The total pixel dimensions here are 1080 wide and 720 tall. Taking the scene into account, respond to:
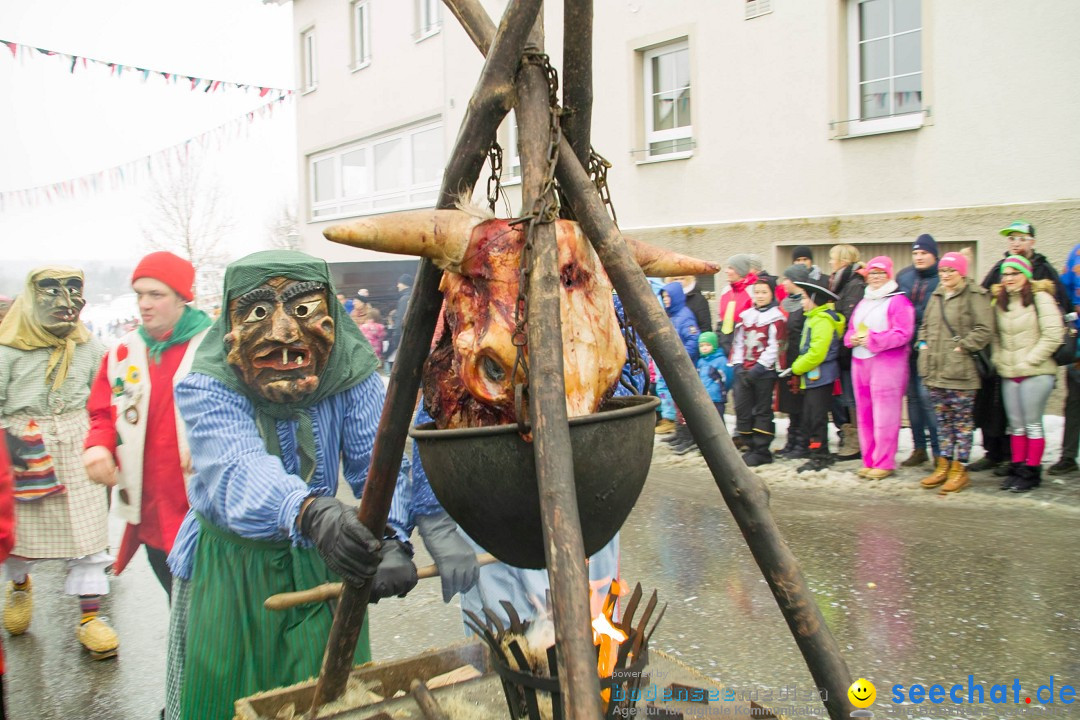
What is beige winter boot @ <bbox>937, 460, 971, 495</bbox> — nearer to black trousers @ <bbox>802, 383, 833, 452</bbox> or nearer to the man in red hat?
black trousers @ <bbox>802, 383, 833, 452</bbox>

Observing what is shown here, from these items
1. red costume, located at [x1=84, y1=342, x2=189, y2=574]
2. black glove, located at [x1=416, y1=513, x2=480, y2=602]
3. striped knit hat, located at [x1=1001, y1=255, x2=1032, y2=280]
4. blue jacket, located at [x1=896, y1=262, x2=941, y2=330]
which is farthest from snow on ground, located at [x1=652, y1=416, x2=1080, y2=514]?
black glove, located at [x1=416, y1=513, x2=480, y2=602]

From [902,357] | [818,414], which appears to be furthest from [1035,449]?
[818,414]

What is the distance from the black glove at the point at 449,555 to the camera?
2670 millimetres

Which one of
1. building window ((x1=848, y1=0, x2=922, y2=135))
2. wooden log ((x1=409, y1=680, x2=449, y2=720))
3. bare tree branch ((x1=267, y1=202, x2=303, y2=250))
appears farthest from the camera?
bare tree branch ((x1=267, y1=202, x2=303, y2=250))

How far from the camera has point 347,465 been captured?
126 inches

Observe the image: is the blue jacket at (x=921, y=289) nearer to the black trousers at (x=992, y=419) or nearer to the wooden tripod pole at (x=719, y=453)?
the black trousers at (x=992, y=419)

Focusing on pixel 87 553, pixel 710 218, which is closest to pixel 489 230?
pixel 87 553

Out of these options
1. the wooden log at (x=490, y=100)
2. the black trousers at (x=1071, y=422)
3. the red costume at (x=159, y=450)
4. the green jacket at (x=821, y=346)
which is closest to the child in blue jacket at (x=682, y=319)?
the green jacket at (x=821, y=346)

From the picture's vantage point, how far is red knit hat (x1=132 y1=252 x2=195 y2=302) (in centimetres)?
459

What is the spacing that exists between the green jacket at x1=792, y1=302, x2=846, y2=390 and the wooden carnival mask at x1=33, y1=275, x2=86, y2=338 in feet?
18.3

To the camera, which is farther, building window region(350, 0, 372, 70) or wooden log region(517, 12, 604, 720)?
building window region(350, 0, 372, 70)

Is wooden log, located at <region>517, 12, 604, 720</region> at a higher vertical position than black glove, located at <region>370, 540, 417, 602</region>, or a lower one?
higher

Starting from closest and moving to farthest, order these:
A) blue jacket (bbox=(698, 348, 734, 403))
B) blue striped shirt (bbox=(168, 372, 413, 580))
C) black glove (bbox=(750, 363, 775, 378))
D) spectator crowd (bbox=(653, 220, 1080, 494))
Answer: blue striped shirt (bbox=(168, 372, 413, 580)), spectator crowd (bbox=(653, 220, 1080, 494)), black glove (bbox=(750, 363, 775, 378)), blue jacket (bbox=(698, 348, 734, 403))

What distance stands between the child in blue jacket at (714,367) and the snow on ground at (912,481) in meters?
0.72
